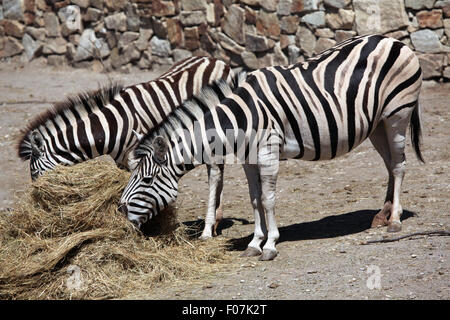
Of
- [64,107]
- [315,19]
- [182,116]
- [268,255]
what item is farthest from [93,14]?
[268,255]

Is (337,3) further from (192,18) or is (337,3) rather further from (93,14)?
(93,14)

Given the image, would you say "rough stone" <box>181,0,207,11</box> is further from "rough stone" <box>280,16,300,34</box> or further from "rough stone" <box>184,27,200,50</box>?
"rough stone" <box>280,16,300,34</box>

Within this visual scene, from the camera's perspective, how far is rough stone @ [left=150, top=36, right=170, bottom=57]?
13148 mm

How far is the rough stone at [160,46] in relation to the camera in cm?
1315

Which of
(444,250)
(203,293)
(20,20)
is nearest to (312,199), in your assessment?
(444,250)

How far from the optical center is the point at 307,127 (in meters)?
5.64

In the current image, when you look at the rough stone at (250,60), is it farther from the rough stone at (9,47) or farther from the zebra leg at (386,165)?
the zebra leg at (386,165)

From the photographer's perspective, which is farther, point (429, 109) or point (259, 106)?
point (429, 109)

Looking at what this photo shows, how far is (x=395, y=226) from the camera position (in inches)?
229

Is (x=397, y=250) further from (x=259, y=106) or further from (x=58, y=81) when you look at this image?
(x=58, y=81)

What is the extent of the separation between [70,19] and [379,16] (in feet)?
22.4

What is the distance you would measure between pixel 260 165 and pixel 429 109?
5.19 meters

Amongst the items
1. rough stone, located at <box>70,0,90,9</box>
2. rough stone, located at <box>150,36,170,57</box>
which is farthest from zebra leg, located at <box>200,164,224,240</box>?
rough stone, located at <box>70,0,90,9</box>
